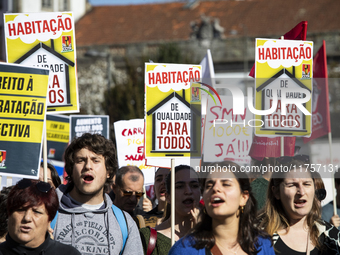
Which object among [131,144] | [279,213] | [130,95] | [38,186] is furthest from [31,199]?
[130,95]

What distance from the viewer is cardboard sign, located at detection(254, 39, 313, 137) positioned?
584 cm

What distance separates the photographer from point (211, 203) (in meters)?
3.33

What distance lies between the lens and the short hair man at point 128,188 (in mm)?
5500

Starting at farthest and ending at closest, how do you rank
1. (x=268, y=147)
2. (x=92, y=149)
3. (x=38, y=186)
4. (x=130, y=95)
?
1. (x=130, y=95)
2. (x=268, y=147)
3. (x=92, y=149)
4. (x=38, y=186)

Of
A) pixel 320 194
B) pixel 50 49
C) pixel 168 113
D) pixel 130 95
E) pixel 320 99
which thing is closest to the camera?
pixel 320 194

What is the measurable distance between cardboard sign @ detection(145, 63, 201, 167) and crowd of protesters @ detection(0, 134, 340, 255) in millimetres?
716

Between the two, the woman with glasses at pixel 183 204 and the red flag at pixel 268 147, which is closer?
the woman with glasses at pixel 183 204

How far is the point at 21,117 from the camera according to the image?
451cm

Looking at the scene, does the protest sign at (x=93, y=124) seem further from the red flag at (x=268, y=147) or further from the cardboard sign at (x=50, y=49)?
the cardboard sign at (x=50, y=49)

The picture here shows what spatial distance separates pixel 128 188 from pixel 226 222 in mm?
2351

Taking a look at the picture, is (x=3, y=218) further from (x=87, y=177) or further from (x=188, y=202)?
(x=188, y=202)

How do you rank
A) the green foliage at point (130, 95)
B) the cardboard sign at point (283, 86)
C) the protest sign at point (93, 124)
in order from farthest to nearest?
the green foliage at point (130, 95) < the protest sign at point (93, 124) < the cardboard sign at point (283, 86)

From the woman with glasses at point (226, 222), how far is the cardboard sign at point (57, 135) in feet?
20.1

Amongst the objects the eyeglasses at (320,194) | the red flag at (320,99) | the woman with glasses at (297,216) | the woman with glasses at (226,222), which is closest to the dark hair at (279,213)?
the woman with glasses at (297,216)
